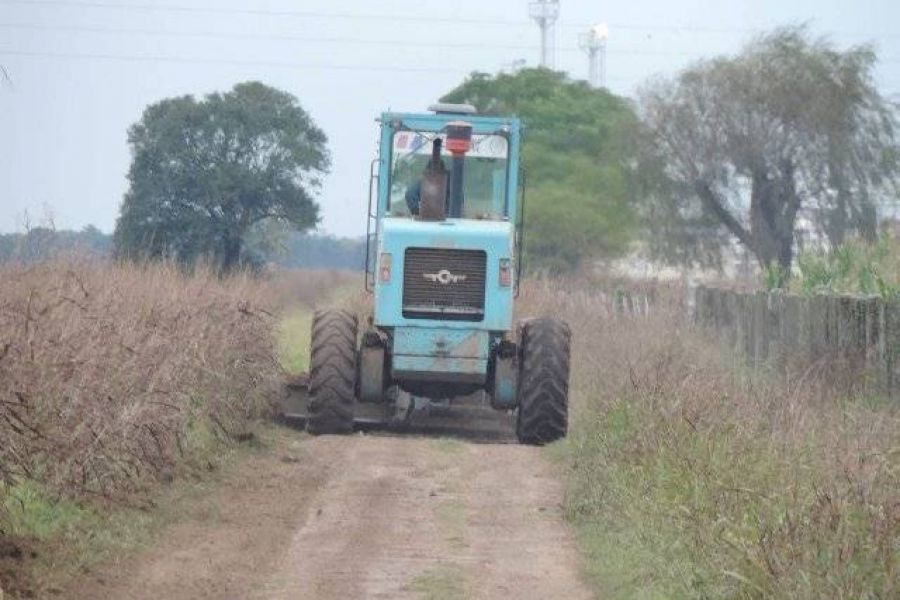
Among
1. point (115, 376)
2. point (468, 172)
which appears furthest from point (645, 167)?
point (115, 376)

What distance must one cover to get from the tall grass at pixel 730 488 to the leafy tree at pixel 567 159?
33151 mm

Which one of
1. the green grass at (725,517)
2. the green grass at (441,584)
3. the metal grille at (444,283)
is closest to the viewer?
the green grass at (725,517)

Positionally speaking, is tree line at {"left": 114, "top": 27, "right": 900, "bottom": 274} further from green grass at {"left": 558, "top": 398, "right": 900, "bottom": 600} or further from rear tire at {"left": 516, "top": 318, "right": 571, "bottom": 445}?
green grass at {"left": 558, "top": 398, "right": 900, "bottom": 600}

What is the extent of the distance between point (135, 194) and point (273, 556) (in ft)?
53.6

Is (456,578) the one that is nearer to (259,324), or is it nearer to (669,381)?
(669,381)

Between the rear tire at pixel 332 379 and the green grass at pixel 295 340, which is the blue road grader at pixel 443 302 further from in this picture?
the green grass at pixel 295 340

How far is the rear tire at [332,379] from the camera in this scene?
17.6 m

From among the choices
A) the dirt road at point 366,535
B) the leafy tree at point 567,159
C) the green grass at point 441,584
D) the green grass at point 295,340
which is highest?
the leafy tree at point 567,159

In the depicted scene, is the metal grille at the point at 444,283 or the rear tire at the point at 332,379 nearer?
the metal grille at the point at 444,283

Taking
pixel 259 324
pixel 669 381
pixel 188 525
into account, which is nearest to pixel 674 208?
pixel 259 324

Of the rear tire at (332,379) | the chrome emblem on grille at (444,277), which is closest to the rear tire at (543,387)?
the chrome emblem on grille at (444,277)

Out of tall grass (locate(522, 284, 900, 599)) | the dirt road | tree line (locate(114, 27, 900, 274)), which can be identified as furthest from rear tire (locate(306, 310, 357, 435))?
tree line (locate(114, 27, 900, 274))

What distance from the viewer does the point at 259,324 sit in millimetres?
19047

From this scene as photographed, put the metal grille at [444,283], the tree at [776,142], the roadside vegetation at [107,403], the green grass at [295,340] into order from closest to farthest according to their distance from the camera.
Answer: the roadside vegetation at [107,403]
the metal grille at [444,283]
the green grass at [295,340]
the tree at [776,142]
